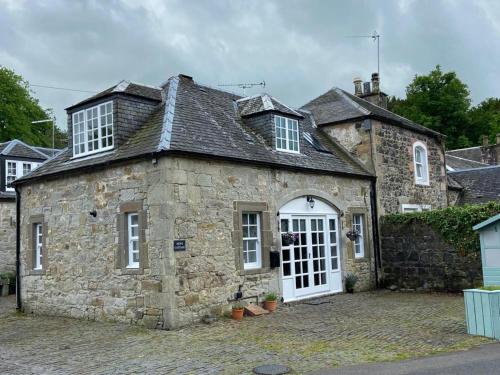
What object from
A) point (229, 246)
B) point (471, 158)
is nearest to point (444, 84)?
point (471, 158)

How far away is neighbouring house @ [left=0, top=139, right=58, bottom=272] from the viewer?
892 inches

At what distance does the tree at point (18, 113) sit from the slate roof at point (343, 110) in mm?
26801

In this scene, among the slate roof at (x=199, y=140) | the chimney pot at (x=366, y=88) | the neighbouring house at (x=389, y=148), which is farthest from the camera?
the chimney pot at (x=366, y=88)

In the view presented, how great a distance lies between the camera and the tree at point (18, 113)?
3938 centimetres

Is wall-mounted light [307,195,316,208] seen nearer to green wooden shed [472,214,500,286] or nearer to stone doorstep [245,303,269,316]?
stone doorstep [245,303,269,316]

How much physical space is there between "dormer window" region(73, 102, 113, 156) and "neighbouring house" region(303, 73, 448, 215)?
29.3 feet

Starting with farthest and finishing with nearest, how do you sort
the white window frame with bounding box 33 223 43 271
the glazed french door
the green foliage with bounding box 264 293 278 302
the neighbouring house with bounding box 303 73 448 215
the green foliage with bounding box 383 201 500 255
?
1. the neighbouring house with bounding box 303 73 448 215
2. the white window frame with bounding box 33 223 43 271
3. the green foliage with bounding box 383 201 500 255
4. the glazed french door
5. the green foliage with bounding box 264 293 278 302

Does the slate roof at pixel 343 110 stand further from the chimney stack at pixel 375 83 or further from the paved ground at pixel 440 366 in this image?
the paved ground at pixel 440 366

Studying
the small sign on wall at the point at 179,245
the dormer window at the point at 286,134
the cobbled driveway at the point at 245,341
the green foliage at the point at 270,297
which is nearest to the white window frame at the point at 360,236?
the dormer window at the point at 286,134

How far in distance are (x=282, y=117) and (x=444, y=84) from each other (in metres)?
37.4

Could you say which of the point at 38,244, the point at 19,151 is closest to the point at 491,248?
the point at 38,244

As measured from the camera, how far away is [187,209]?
1184 cm

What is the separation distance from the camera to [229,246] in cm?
1272

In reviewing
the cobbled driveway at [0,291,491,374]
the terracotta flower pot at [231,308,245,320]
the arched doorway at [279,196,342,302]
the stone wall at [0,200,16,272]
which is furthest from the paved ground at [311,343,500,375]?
the stone wall at [0,200,16,272]
